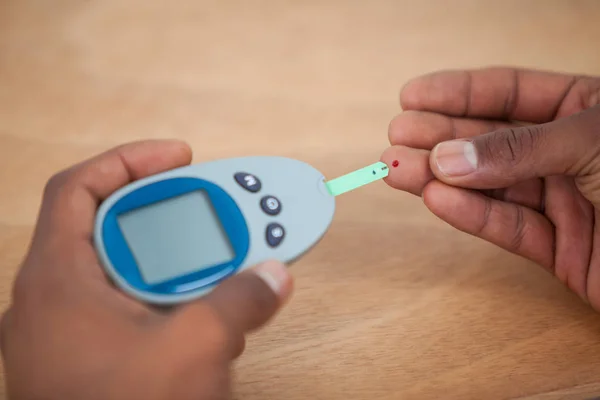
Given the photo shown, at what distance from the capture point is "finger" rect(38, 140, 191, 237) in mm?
426

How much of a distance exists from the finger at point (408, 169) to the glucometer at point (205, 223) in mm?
69

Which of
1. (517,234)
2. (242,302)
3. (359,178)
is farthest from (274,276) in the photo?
(517,234)

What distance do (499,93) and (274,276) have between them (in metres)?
0.36

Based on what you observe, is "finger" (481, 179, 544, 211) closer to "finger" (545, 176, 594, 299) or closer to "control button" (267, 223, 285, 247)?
"finger" (545, 176, 594, 299)

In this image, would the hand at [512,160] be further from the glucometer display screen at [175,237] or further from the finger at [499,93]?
the glucometer display screen at [175,237]

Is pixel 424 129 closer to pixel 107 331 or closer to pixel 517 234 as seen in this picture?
pixel 517 234

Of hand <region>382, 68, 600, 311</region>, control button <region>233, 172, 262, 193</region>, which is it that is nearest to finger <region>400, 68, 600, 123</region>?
hand <region>382, 68, 600, 311</region>

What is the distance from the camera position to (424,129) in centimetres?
57

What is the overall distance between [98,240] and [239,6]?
0.41 meters

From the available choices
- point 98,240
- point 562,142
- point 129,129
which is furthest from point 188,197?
point 562,142

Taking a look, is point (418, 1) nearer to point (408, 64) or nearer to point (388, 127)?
point (408, 64)

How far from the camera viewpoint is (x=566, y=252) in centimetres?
54

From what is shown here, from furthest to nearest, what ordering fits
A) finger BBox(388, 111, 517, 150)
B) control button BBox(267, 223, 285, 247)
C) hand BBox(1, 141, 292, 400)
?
finger BBox(388, 111, 517, 150) → control button BBox(267, 223, 285, 247) → hand BBox(1, 141, 292, 400)

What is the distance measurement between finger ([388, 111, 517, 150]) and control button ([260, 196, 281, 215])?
0.16 metres
